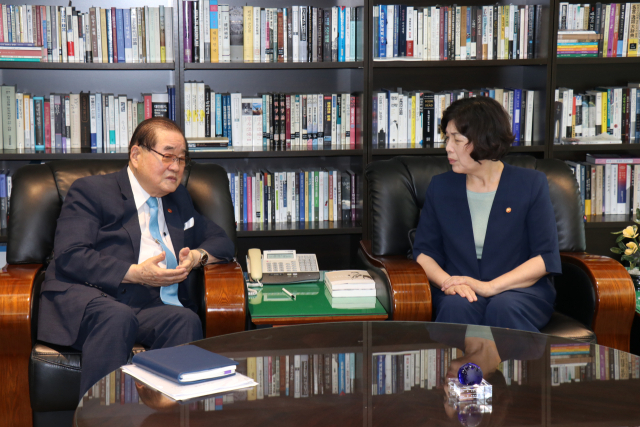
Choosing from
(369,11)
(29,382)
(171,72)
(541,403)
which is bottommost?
(29,382)

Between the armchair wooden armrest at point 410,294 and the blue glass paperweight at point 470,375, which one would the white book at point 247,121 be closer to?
the armchair wooden armrest at point 410,294

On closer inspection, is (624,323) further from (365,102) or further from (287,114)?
(287,114)

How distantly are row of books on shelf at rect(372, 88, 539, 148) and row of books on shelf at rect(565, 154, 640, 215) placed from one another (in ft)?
1.15

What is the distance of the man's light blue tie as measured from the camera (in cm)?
248

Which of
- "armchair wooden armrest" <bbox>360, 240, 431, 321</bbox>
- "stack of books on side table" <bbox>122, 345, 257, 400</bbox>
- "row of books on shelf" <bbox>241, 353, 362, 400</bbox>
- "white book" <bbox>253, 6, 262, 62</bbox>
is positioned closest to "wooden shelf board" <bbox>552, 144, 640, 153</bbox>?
"armchair wooden armrest" <bbox>360, 240, 431, 321</bbox>

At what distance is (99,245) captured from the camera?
2434mm

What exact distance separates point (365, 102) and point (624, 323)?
164cm

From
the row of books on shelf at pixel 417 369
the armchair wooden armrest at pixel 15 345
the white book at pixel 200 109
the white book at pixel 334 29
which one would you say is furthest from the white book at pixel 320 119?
the row of books on shelf at pixel 417 369

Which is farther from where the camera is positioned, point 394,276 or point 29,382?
point 394,276

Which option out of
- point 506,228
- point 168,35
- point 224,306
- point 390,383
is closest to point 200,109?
point 168,35

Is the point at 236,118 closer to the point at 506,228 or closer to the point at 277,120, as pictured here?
the point at 277,120

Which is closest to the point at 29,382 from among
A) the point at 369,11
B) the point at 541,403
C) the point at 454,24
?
the point at 541,403

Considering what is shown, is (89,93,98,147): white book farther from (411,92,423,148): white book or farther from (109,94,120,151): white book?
(411,92,423,148): white book

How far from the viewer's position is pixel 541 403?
1564 millimetres
